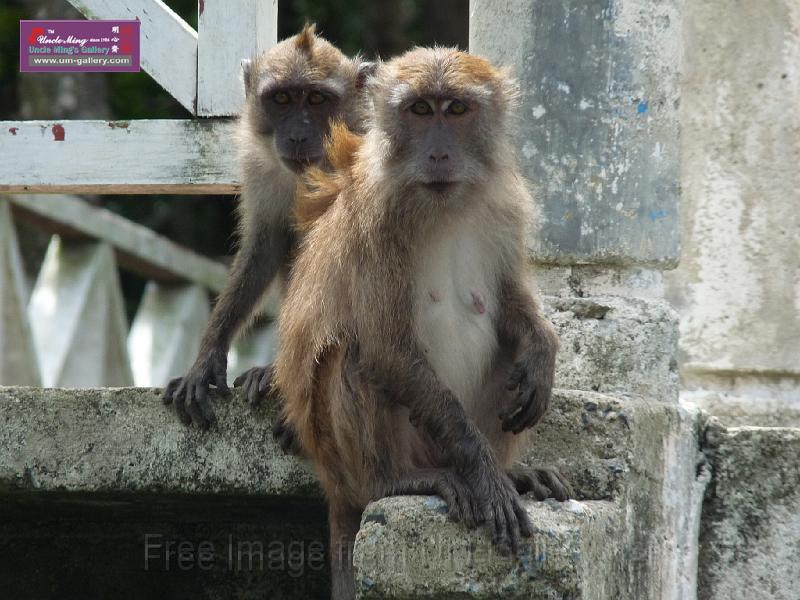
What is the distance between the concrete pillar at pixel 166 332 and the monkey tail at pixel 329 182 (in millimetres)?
5176

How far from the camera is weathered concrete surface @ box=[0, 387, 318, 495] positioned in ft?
14.7

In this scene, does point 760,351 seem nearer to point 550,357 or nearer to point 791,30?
point 791,30

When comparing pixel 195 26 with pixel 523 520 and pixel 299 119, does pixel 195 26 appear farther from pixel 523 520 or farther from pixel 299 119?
pixel 523 520

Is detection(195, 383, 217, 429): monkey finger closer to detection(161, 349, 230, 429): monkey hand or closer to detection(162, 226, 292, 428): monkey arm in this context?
detection(161, 349, 230, 429): monkey hand

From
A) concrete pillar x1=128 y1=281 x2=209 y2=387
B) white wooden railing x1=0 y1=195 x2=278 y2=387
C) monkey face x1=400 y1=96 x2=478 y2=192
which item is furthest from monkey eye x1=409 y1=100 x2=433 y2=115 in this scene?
concrete pillar x1=128 y1=281 x2=209 y2=387

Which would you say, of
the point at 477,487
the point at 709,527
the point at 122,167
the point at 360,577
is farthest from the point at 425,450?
the point at 122,167

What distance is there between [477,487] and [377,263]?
74 cm

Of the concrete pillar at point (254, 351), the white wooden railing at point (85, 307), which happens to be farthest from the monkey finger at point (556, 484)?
the concrete pillar at point (254, 351)

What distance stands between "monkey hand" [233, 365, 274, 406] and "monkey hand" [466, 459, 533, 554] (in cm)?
102

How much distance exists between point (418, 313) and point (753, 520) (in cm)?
138

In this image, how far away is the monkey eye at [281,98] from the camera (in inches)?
223

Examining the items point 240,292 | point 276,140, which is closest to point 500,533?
point 240,292

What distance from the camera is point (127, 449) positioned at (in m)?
4.53

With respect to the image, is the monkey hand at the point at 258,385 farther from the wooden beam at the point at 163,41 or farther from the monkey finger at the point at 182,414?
the wooden beam at the point at 163,41
